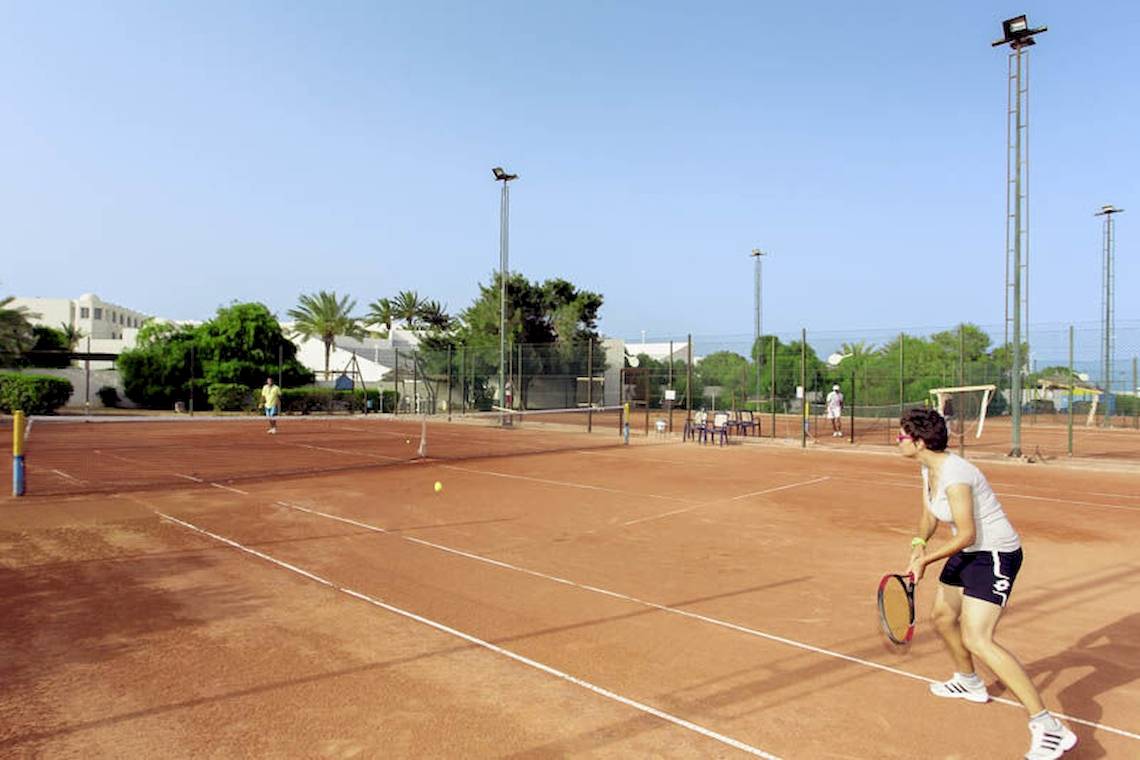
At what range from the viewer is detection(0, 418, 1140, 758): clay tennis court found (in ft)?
12.7

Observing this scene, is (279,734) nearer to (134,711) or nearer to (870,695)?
(134,711)

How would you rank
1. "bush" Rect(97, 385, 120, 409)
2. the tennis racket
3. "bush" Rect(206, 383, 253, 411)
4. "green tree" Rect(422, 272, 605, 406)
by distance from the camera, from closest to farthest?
1. the tennis racket
2. "bush" Rect(206, 383, 253, 411)
3. "bush" Rect(97, 385, 120, 409)
4. "green tree" Rect(422, 272, 605, 406)

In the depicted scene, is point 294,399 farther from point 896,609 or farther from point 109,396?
point 896,609

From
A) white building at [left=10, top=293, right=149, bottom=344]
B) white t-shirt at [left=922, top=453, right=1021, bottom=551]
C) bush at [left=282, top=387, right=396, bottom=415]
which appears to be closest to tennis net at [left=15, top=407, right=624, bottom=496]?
bush at [left=282, top=387, right=396, bottom=415]

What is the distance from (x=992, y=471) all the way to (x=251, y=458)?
53.3ft

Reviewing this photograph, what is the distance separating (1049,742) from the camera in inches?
142

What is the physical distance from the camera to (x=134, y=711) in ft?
13.1

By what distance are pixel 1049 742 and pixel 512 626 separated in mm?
3355

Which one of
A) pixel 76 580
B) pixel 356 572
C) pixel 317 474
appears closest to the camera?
pixel 76 580

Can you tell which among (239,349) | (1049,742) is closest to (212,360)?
(239,349)

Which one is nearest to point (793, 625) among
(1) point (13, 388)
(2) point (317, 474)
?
(2) point (317, 474)

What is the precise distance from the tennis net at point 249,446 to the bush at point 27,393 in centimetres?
350

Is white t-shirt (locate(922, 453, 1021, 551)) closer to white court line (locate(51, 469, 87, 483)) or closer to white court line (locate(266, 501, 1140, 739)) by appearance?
white court line (locate(266, 501, 1140, 739))

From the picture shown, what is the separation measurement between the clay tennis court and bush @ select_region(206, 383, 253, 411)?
26423mm
